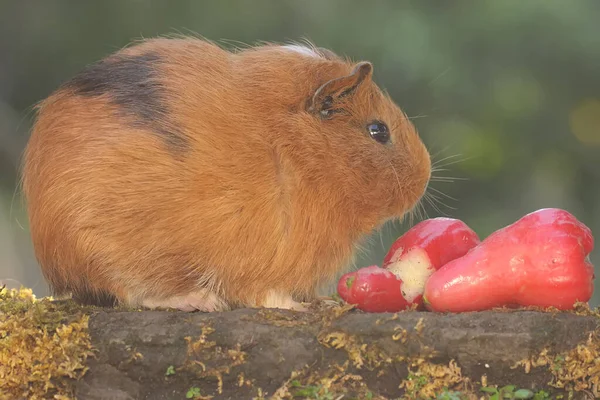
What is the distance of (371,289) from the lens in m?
3.33

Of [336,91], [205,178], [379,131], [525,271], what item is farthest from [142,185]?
[525,271]

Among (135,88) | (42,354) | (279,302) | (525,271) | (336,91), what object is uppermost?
(135,88)

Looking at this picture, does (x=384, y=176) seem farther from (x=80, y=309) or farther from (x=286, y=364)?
(x=80, y=309)

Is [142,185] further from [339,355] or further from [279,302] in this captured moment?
[339,355]

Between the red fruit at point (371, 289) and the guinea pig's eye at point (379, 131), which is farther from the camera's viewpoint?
the guinea pig's eye at point (379, 131)

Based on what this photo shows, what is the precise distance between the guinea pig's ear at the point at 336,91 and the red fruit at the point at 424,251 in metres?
0.66

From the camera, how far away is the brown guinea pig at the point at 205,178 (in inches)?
130

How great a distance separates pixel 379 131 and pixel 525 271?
3.46 ft

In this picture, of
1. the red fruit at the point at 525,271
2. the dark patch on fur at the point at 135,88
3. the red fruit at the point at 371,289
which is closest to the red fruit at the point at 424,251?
the red fruit at the point at 371,289

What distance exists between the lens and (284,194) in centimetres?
350

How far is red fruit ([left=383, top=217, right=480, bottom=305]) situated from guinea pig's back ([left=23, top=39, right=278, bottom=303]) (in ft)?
1.90

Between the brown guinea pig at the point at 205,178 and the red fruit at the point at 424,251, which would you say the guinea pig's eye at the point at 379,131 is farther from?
the red fruit at the point at 424,251

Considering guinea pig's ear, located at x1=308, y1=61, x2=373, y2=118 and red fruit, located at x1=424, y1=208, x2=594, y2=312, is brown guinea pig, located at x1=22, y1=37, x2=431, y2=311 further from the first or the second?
red fruit, located at x1=424, y1=208, x2=594, y2=312

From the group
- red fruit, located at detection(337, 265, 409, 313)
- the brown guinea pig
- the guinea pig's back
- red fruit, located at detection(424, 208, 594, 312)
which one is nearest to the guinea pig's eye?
the brown guinea pig
